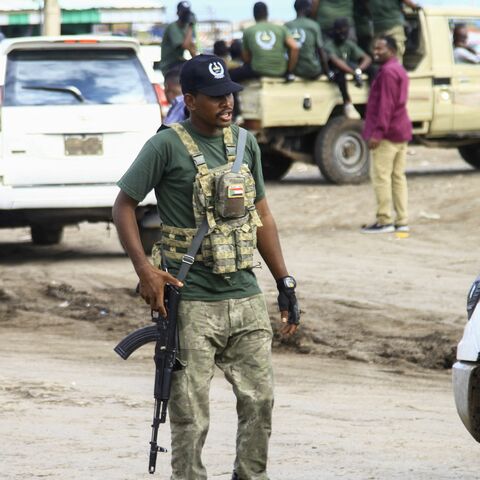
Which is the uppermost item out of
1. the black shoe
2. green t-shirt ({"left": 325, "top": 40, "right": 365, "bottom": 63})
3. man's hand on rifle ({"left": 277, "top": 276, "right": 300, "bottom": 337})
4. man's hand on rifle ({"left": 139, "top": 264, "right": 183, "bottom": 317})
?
green t-shirt ({"left": 325, "top": 40, "right": 365, "bottom": 63})

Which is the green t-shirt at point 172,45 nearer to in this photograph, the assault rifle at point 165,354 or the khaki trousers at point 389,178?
the khaki trousers at point 389,178

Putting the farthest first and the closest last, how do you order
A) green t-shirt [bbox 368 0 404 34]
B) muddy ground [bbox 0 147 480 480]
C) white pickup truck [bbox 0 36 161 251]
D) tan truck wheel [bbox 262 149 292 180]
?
tan truck wheel [bbox 262 149 292 180], green t-shirt [bbox 368 0 404 34], white pickup truck [bbox 0 36 161 251], muddy ground [bbox 0 147 480 480]

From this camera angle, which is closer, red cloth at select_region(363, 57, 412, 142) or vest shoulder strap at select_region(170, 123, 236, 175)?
vest shoulder strap at select_region(170, 123, 236, 175)

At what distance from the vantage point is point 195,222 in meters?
5.09

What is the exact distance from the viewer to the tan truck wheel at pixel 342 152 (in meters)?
17.0

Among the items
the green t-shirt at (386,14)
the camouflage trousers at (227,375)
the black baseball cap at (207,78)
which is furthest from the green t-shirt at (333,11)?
the camouflage trousers at (227,375)

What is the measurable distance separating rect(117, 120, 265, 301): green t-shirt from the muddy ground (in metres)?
1.00

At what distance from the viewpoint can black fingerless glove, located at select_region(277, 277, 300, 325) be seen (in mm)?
5324

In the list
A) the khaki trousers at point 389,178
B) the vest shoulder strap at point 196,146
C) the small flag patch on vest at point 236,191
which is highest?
the vest shoulder strap at point 196,146

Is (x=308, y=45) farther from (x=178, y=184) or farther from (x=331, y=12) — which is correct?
(x=178, y=184)

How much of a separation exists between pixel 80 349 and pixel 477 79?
32.4 ft

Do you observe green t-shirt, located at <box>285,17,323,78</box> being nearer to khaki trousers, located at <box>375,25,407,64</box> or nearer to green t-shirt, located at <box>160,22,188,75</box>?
khaki trousers, located at <box>375,25,407,64</box>

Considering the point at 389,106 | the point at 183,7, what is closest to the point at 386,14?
the point at 183,7

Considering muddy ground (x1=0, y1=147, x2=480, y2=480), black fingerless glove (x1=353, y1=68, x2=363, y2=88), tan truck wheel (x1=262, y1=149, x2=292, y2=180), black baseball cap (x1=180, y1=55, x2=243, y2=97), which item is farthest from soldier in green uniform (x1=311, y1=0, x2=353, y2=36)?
black baseball cap (x1=180, y1=55, x2=243, y2=97)
